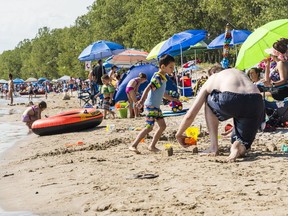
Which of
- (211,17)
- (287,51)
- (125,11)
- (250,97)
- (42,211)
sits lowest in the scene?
(42,211)

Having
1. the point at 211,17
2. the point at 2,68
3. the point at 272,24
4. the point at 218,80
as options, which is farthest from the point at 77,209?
the point at 2,68

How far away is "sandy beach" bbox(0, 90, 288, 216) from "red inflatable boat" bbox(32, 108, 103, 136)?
3.31 metres

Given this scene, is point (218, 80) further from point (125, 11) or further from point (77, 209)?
point (125, 11)

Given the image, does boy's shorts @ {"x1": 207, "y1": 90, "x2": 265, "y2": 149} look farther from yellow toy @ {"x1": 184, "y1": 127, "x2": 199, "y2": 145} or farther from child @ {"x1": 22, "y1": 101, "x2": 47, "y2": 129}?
child @ {"x1": 22, "y1": 101, "x2": 47, "y2": 129}

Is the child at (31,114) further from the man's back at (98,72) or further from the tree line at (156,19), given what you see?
the tree line at (156,19)

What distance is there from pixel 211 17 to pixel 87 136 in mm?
36675

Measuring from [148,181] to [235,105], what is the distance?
1471 mm

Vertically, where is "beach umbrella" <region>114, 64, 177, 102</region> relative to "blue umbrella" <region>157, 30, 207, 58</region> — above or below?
below

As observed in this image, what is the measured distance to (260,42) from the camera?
10000mm

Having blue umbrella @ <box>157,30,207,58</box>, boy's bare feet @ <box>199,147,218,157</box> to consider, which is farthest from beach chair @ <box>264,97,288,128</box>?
blue umbrella @ <box>157,30,207,58</box>

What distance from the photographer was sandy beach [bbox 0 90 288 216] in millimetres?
4590

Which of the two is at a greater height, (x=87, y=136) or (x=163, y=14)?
(x=163, y=14)

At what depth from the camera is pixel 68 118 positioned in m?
12.9

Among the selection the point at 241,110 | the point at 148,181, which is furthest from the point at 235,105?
the point at 148,181
